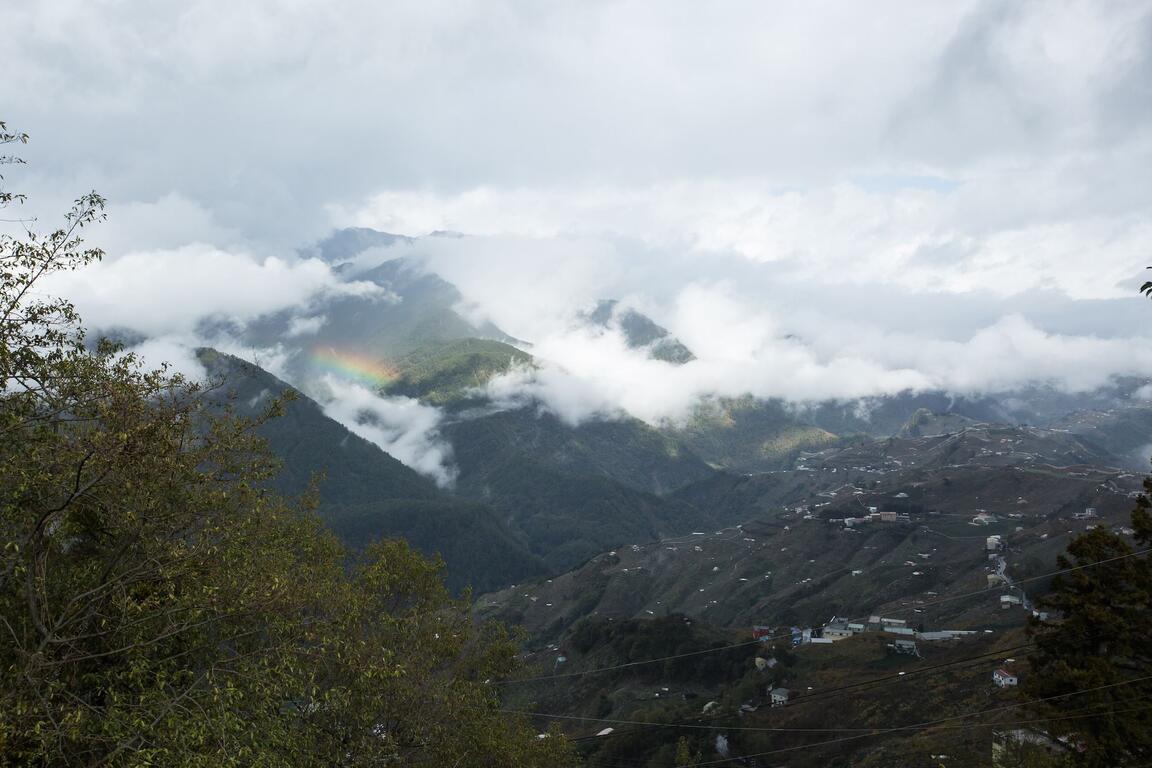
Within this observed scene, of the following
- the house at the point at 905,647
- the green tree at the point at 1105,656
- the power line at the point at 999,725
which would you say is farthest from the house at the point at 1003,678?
the green tree at the point at 1105,656

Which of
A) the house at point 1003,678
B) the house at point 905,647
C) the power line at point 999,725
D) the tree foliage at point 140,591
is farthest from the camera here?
the house at point 905,647

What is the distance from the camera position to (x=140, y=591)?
808 inches

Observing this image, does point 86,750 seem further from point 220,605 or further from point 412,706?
point 412,706

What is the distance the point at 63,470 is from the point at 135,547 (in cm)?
300

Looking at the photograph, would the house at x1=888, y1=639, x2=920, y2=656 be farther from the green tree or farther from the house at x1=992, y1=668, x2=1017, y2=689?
the green tree

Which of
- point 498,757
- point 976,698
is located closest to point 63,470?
point 498,757

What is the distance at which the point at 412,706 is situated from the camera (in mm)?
30000

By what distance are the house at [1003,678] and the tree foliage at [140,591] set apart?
11904 centimetres

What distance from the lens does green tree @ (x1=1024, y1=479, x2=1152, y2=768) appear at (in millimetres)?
32875

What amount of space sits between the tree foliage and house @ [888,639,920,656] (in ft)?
579

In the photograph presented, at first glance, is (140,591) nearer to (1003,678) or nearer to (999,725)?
(999,725)

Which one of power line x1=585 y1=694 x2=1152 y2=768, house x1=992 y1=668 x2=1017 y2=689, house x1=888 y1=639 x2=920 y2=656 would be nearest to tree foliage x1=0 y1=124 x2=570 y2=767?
power line x1=585 y1=694 x2=1152 y2=768

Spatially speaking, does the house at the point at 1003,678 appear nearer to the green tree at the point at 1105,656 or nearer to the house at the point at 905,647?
the house at the point at 905,647

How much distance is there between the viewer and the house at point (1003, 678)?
113250 mm
